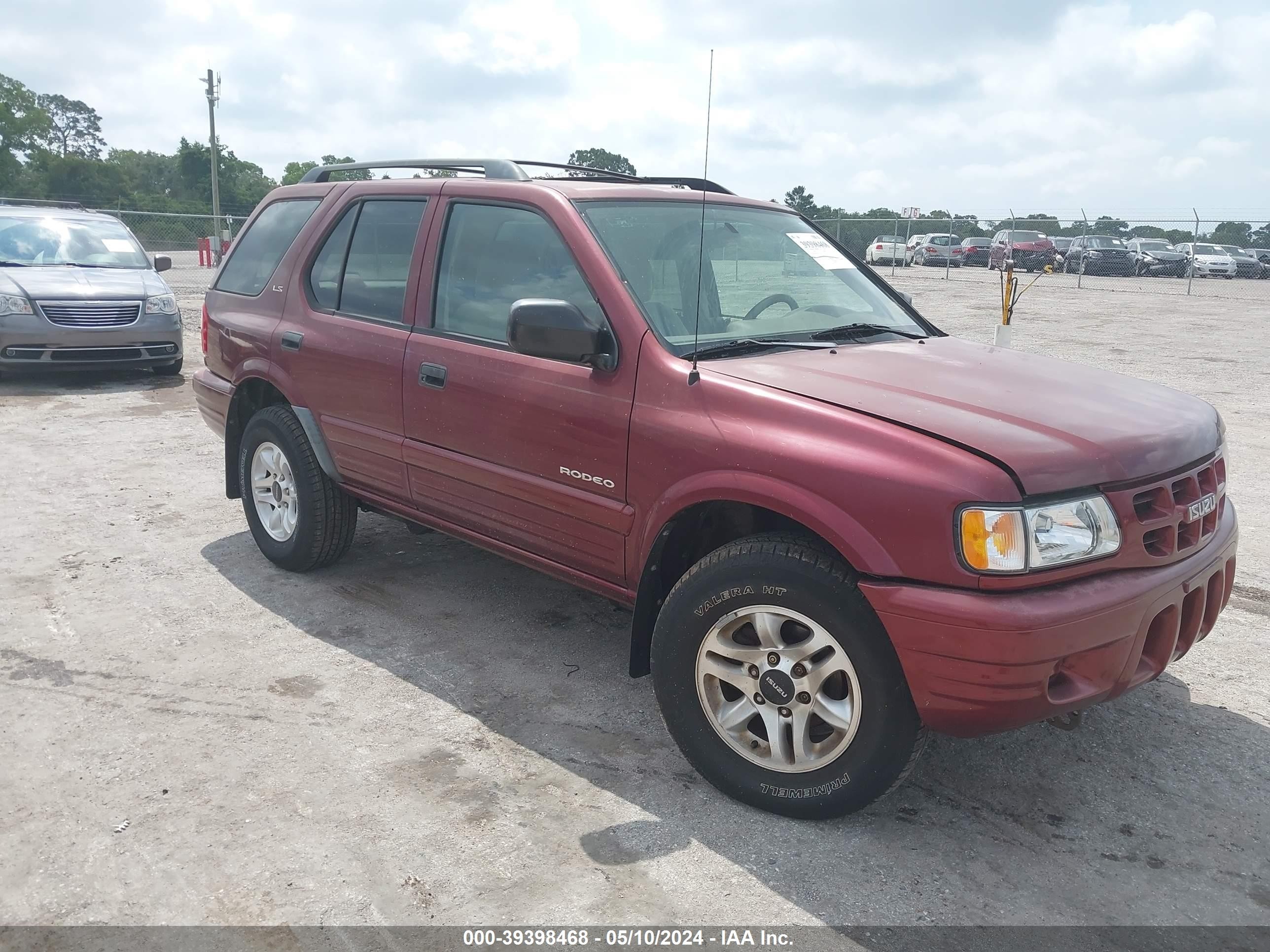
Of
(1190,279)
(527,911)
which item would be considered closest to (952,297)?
(1190,279)

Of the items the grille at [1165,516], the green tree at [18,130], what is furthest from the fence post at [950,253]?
the green tree at [18,130]

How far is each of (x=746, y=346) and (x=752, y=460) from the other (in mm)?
632

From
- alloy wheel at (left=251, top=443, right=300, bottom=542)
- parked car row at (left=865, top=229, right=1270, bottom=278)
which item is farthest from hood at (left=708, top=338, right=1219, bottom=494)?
parked car row at (left=865, top=229, right=1270, bottom=278)

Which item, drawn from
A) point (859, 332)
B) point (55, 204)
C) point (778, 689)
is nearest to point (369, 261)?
point (859, 332)

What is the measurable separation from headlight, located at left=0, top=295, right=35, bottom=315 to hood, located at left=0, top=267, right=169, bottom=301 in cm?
6

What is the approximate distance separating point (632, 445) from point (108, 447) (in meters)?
5.94

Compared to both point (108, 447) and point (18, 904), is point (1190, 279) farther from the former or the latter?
point (18, 904)

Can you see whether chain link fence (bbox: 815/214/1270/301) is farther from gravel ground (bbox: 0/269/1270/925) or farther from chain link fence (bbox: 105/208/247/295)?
gravel ground (bbox: 0/269/1270/925)

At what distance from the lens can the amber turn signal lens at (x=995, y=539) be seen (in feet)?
8.73

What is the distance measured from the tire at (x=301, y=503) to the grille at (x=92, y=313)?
20.4ft

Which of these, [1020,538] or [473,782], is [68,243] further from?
[1020,538]

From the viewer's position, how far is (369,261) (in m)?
4.58

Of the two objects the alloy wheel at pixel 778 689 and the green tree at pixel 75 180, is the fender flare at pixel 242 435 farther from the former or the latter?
the green tree at pixel 75 180

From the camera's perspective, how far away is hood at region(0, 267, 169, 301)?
10.2 meters
